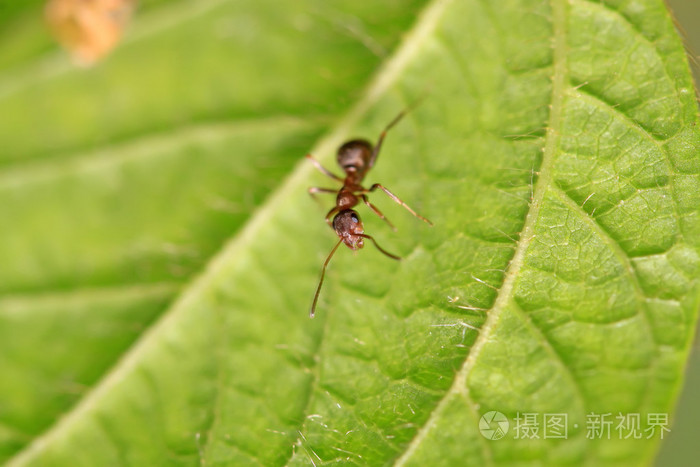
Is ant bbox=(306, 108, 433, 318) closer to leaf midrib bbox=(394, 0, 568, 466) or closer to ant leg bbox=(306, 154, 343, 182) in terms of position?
ant leg bbox=(306, 154, 343, 182)

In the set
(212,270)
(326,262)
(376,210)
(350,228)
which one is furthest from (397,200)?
(212,270)

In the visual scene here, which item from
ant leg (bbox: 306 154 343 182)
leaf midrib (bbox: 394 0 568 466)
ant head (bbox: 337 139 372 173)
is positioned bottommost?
leaf midrib (bbox: 394 0 568 466)

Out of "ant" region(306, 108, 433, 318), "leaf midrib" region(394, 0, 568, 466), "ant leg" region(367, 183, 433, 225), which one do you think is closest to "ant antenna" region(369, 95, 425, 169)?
"ant" region(306, 108, 433, 318)

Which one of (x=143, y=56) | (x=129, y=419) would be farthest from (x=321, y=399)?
(x=143, y=56)

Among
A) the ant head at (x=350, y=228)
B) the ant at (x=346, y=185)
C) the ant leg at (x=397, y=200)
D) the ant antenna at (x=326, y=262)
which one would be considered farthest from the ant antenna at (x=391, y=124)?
the ant antenna at (x=326, y=262)

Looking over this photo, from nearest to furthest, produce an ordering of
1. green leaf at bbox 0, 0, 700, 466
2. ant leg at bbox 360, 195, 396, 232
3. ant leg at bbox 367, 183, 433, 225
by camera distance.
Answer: green leaf at bbox 0, 0, 700, 466
ant leg at bbox 367, 183, 433, 225
ant leg at bbox 360, 195, 396, 232

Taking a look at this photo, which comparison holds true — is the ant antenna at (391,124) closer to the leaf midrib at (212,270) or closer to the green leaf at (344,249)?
the green leaf at (344,249)

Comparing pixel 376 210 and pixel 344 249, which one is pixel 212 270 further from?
pixel 376 210
